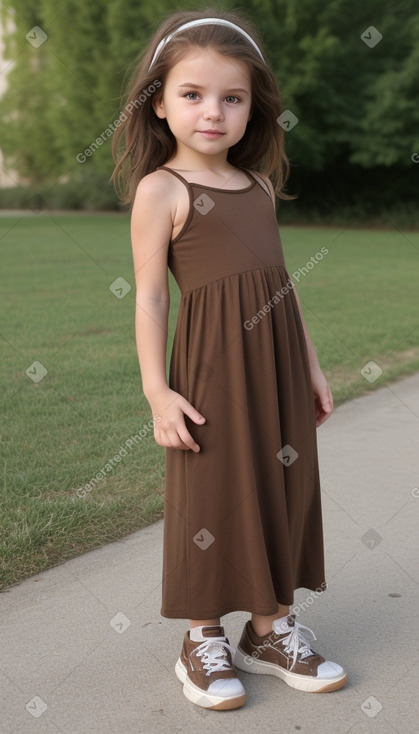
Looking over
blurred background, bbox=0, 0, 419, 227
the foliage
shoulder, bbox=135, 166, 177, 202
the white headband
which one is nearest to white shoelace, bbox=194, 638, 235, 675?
shoulder, bbox=135, 166, 177, 202

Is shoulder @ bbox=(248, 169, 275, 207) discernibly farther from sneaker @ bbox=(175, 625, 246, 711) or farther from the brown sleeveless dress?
sneaker @ bbox=(175, 625, 246, 711)

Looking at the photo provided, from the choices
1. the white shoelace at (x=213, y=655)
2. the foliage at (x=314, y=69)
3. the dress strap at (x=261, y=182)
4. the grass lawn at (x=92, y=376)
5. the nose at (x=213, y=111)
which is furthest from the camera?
the foliage at (x=314, y=69)

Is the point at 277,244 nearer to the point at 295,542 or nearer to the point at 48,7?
the point at 295,542

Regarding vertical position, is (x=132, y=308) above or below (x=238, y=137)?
below

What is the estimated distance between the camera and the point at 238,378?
86.0 inches

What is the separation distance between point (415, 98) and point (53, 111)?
11.0m

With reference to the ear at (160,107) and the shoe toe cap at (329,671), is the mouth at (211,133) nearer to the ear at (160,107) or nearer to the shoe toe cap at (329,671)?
the ear at (160,107)

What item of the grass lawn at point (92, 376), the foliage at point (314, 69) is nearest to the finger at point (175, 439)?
the grass lawn at point (92, 376)

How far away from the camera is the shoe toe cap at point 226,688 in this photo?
7.32 ft

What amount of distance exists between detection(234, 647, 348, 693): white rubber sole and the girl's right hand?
25.3 inches

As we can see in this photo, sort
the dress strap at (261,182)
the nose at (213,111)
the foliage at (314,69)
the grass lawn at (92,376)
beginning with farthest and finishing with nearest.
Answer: the foliage at (314,69)
the grass lawn at (92,376)
the dress strap at (261,182)
the nose at (213,111)

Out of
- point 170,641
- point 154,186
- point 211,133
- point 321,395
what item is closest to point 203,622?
point 170,641

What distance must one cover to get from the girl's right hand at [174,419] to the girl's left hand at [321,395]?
0.41 meters

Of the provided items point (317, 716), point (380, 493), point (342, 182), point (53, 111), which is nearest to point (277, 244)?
point (317, 716)
